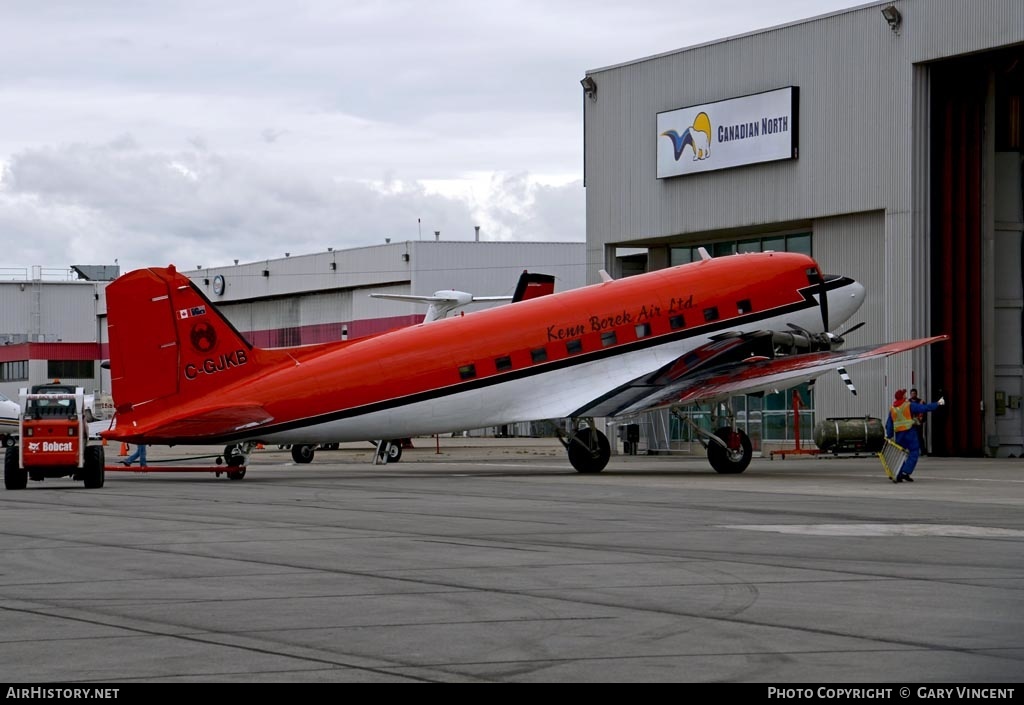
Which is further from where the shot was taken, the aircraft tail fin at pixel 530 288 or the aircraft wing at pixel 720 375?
the aircraft tail fin at pixel 530 288

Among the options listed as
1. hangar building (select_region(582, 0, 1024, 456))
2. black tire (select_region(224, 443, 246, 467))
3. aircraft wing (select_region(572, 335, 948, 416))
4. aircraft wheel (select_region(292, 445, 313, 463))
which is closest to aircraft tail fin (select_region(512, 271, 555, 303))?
aircraft wheel (select_region(292, 445, 313, 463))

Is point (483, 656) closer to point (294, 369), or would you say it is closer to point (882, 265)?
point (294, 369)

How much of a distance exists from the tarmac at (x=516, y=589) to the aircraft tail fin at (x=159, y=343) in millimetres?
4941

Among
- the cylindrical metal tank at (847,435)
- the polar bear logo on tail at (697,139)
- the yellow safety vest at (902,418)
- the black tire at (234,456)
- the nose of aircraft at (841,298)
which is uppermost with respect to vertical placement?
the polar bear logo on tail at (697,139)

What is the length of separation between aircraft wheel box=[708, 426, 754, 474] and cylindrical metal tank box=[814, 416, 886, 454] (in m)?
13.5

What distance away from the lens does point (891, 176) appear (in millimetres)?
48719

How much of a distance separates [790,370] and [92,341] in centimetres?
11008

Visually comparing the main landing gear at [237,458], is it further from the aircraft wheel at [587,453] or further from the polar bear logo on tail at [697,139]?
the polar bear logo on tail at [697,139]

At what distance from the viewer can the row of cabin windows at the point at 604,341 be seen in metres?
33.4

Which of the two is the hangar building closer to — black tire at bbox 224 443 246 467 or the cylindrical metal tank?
the cylindrical metal tank

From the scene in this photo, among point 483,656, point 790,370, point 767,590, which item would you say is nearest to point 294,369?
point 790,370

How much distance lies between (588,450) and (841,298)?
8.66 metres

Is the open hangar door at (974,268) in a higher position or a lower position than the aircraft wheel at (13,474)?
higher

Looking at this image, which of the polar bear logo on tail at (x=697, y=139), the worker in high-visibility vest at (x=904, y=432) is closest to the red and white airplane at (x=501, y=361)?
the worker in high-visibility vest at (x=904, y=432)
